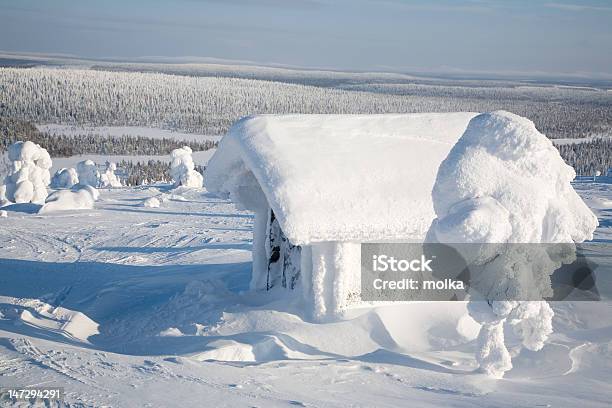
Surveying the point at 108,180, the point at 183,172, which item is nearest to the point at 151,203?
the point at 183,172

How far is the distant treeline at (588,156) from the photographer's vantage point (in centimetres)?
5451

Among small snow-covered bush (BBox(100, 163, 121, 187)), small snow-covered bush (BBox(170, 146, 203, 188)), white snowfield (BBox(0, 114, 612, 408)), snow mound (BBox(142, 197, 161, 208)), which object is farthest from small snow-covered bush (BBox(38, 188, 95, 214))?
small snow-covered bush (BBox(100, 163, 121, 187))

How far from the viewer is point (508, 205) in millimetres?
7496

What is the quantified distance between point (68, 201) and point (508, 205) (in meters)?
19.5

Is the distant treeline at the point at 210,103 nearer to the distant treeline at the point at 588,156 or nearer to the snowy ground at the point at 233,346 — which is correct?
the distant treeline at the point at 588,156

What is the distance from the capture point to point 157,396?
6.96 metres

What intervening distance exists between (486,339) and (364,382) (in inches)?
→ 68.3

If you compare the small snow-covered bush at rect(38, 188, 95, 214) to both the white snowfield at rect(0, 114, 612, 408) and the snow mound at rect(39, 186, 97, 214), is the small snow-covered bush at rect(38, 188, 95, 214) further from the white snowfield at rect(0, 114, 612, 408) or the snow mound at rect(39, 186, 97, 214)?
the white snowfield at rect(0, 114, 612, 408)

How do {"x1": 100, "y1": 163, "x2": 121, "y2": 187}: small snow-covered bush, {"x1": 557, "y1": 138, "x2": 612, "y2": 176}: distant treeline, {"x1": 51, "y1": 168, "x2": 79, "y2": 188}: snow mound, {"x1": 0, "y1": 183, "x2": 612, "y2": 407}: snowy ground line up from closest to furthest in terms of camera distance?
{"x1": 0, "y1": 183, "x2": 612, "y2": 407}: snowy ground < {"x1": 51, "y1": 168, "x2": 79, "y2": 188}: snow mound < {"x1": 100, "y1": 163, "x2": 121, "y2": 187}: small snow-covered bush < {"x1": 557, "y1": 138, "x2": 612, "y2": 176}: distant treeline

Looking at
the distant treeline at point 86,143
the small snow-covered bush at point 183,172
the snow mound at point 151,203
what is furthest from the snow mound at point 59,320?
the distant treeline at point 86,143

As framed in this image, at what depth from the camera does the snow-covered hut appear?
31.5 feet

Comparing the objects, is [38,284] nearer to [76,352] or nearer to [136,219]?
[76,352]

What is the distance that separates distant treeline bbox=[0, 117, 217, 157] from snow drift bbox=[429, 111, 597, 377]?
2566 inches

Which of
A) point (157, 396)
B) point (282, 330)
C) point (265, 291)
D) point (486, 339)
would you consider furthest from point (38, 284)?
point (486, 339)
